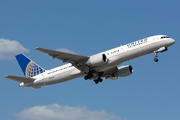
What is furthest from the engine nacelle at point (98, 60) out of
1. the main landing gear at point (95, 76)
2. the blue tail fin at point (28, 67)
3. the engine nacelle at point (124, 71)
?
the blue tail fin at point (28, 67)

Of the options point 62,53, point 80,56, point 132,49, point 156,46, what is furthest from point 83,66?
point 156,46

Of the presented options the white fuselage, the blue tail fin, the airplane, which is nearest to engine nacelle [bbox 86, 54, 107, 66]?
the airplane

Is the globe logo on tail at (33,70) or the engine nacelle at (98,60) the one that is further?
the globe logo on tail at (33,70)

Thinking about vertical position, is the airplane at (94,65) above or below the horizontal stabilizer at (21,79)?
above

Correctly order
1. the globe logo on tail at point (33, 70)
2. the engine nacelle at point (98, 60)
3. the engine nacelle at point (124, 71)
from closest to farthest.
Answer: the engine nacelle at point (98, 60) → the globe logo on tail at point (33, 70) → the engine nacelle at point (124, 71)

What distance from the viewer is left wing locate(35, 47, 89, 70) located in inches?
1316

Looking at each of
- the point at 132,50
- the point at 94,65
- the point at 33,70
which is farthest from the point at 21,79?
the point at 132,50

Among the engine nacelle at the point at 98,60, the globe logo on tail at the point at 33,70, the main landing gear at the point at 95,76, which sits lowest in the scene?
the main landing gear at the point at 95,76

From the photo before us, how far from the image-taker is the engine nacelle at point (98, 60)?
1369 inches

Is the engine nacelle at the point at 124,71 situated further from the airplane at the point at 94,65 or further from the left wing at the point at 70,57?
the left wing at the point at 70,57

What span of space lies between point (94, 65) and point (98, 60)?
3.45ft

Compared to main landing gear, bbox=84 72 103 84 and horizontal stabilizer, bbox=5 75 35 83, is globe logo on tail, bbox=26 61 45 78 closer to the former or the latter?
horizontal stabilizer, bbox=5 75 35 83

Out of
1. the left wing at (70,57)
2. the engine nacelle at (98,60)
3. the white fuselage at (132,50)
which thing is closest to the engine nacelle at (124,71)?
the white fuselage at (132,50)

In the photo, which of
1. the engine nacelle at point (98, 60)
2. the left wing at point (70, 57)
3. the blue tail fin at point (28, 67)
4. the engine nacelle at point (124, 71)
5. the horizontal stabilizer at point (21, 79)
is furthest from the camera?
the engine nacelle at point (124, 71)
